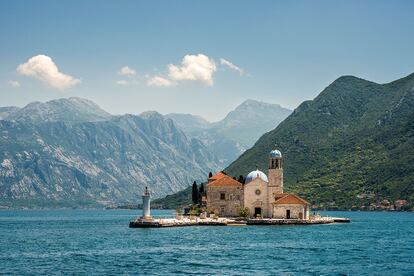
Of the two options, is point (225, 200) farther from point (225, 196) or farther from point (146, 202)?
point (146, 202)

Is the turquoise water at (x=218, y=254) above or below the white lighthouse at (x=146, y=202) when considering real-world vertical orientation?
below

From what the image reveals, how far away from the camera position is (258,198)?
473 ft

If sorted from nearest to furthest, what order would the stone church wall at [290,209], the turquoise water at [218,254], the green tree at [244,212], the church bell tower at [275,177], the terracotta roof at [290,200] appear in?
the turquoise water at [218,254], the terracotta roof at [290,200], the stone church wall at [290,209], the green tree at [244,212], the church bell tower at [275,177]

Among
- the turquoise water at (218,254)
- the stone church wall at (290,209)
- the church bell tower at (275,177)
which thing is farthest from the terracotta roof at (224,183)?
the turquoise water at (218,254)

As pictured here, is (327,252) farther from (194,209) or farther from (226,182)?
(194,209)

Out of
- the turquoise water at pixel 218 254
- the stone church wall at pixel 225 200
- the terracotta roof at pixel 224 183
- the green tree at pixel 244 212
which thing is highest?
the terracotta roof at pixel 224 183

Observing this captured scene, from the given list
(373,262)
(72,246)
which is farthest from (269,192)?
(373,262)

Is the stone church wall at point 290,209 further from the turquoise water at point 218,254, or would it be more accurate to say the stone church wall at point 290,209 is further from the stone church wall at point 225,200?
the turquoise water at point 218,254

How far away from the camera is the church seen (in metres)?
142

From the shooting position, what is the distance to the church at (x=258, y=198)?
141750 mm

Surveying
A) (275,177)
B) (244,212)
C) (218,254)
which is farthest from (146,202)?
(218,254)

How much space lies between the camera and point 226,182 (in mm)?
147125

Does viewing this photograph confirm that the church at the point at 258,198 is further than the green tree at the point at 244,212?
No

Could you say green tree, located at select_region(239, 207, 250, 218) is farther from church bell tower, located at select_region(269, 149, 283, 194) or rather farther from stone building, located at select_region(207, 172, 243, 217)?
church bell tower, located at select_region(269, 149, 283, 194)
